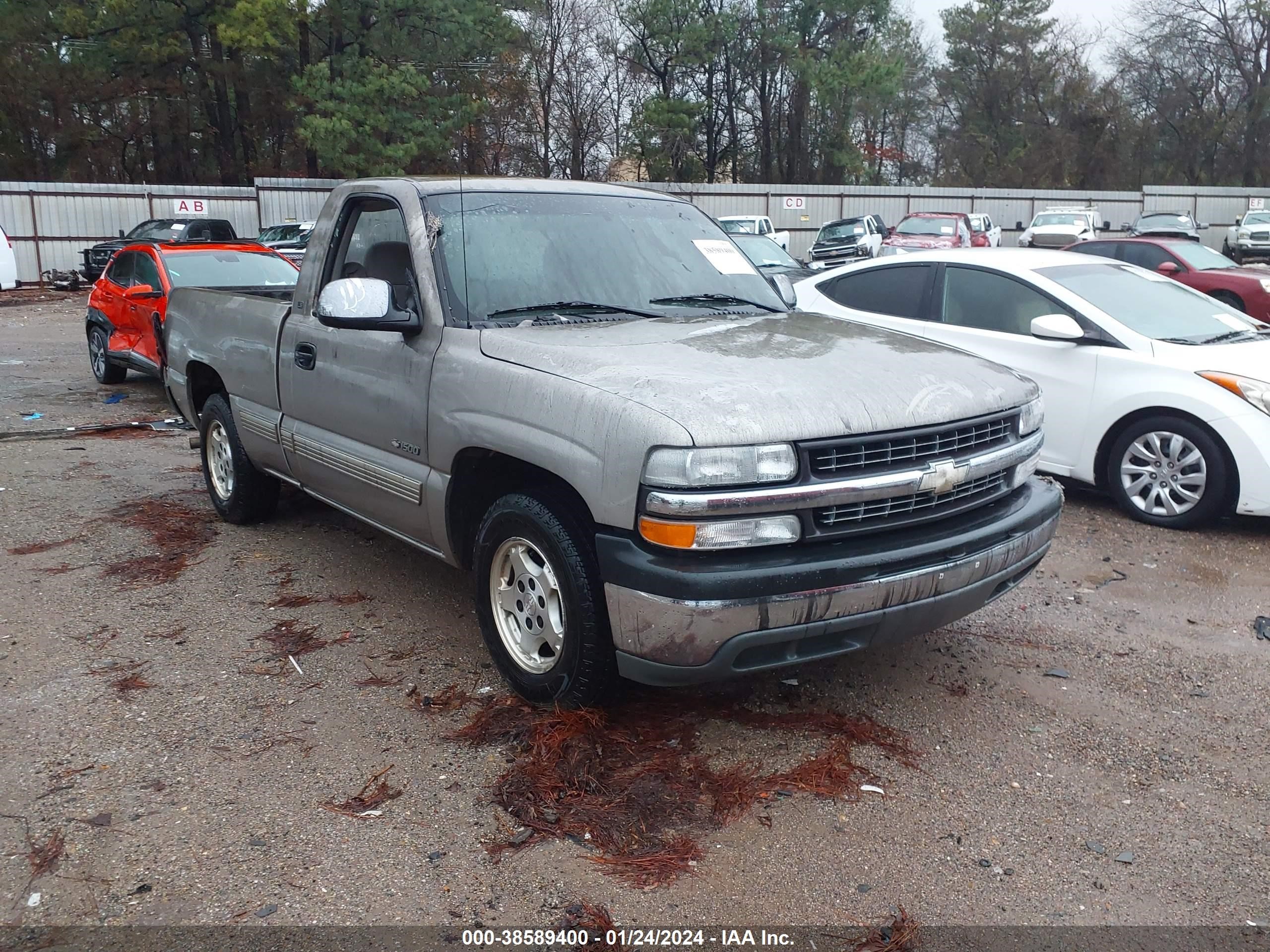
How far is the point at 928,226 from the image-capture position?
83.4 feet

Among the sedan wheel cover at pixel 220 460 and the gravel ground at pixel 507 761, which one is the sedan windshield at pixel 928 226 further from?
the sedan wheel cover at pixel 220 460

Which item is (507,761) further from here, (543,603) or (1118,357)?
(1118,357)

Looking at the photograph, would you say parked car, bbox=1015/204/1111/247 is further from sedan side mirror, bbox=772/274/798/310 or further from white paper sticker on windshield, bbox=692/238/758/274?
white paper sticker on windshield, bbox=692/238/758/274

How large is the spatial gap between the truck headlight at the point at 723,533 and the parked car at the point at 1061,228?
26357 mm

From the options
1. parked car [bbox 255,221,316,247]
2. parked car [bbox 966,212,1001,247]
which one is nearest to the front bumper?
parked car [bbox 255,221,316,247]

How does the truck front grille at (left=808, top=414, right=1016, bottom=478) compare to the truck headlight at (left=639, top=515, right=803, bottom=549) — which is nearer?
the truck headlight at (left=639, top=515, right=803, bottom=549)

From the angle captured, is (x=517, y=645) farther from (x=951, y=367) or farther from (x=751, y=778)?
(x=951, y=367)

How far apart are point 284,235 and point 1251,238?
88.9 feet

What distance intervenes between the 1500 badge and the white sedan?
3324 millimetres

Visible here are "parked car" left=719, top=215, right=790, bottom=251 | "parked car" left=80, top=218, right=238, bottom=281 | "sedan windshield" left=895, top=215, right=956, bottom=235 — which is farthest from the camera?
"sedan windshield" left=895, top=215, right=956, bottom=235

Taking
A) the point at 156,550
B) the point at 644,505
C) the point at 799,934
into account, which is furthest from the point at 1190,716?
the point at 156,550

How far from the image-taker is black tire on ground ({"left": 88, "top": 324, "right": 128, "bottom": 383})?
1183 centimetres

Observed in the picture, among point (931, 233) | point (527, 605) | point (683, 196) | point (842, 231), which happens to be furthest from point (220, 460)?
point (842, 231)

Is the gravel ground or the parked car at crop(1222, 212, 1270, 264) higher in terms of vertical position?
the parked car at crop(1222, 212, 1270, 264)
